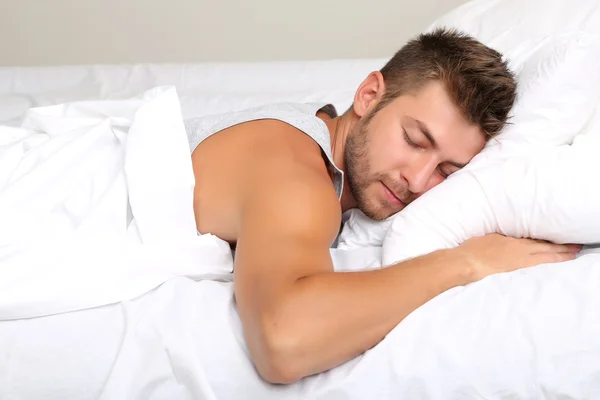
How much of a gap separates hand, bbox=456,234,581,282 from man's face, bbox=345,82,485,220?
192 mm

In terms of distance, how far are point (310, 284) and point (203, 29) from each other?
1797mm

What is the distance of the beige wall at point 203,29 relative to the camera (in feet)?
8.07

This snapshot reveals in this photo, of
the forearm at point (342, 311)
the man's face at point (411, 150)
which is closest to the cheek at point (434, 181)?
the man's face at point (411, 150)

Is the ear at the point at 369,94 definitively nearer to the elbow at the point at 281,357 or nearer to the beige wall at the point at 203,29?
the elbow at the point at 281,357

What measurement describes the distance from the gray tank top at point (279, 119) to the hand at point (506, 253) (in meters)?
0.31

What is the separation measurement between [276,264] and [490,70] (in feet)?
2.02

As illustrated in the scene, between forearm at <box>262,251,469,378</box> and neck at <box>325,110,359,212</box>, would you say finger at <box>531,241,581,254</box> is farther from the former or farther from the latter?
neck at <box>325,110,359,212</box>

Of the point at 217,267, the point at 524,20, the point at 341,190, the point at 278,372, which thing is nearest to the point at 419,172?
the point at 341,190

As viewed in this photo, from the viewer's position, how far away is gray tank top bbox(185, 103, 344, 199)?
49.2 inches

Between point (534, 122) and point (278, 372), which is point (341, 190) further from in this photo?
point (278, 372)

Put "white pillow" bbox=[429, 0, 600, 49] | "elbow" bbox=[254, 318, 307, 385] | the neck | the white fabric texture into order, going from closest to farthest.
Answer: "elbow" bbox=[254, 318, 307, 385], the white fabric texture, the neck, "white pillow" bbox=[429, 0, 600, 49]

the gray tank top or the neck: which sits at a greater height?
the gray tank top

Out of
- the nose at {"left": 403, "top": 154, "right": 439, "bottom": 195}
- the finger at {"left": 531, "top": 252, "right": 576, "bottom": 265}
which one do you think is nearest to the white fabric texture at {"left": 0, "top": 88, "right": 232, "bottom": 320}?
the nose at {"left": 403, "top": 154, "right": 439, "bottom": 195}

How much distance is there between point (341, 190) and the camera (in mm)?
1299
